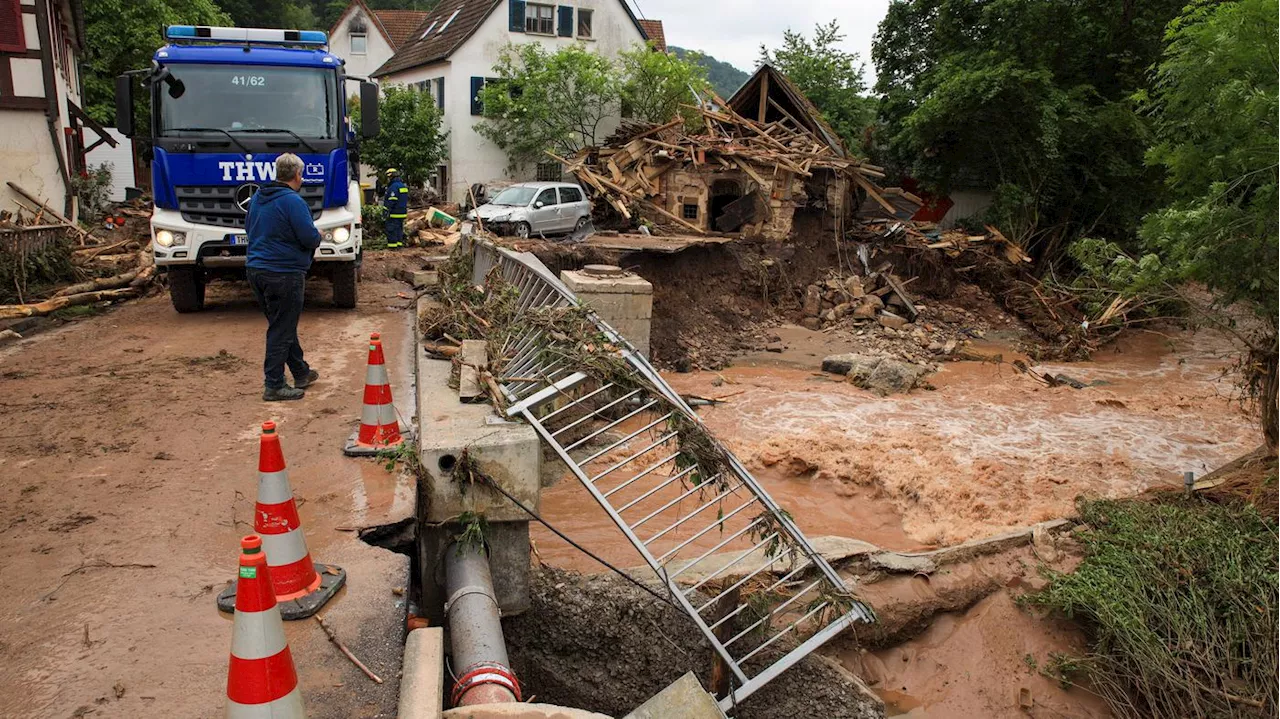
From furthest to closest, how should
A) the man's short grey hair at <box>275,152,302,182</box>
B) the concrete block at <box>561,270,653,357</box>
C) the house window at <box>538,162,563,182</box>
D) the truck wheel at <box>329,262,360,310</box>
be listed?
the house window at <box>538,162,563,182</box>
the concrete block at <box>561,270,653,357</box>
the truck wheel at <box>329,262,360,310</box>
the man's short grey hair at <box>275,152,302,182</box>

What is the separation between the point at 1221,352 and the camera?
1880 centimetres

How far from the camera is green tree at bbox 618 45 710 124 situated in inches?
1049

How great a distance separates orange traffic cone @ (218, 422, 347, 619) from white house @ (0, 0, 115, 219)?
15.3 metres

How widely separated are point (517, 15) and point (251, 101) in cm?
2206

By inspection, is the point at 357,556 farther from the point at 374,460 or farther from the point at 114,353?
the point at 114,353

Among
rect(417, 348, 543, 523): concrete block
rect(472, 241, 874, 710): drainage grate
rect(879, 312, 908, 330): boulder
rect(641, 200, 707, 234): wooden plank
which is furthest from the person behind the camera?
rect(641, 200, 707, 234): wooden plank

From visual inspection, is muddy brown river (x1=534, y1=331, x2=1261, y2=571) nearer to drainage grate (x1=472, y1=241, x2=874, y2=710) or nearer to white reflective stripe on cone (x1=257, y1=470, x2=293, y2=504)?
drainage grate (x1=472, y1=241, x2=874, y2=710)

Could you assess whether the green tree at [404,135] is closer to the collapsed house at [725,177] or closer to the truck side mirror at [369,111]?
the collapsed house at [725,177]

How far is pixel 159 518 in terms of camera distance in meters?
4.54

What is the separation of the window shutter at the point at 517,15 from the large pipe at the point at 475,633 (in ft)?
91.9

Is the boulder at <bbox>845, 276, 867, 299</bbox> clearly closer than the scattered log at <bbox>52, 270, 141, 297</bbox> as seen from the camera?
No

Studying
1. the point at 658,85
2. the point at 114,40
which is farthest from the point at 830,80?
the point at 114,40

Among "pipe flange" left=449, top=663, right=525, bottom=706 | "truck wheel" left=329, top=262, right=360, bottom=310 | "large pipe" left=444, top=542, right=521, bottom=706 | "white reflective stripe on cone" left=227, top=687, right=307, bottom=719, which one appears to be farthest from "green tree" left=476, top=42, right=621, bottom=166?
"white reflective stripe on cone" left=227, top=687, right=307, bottom=719

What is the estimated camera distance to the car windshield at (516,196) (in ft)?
67.7
